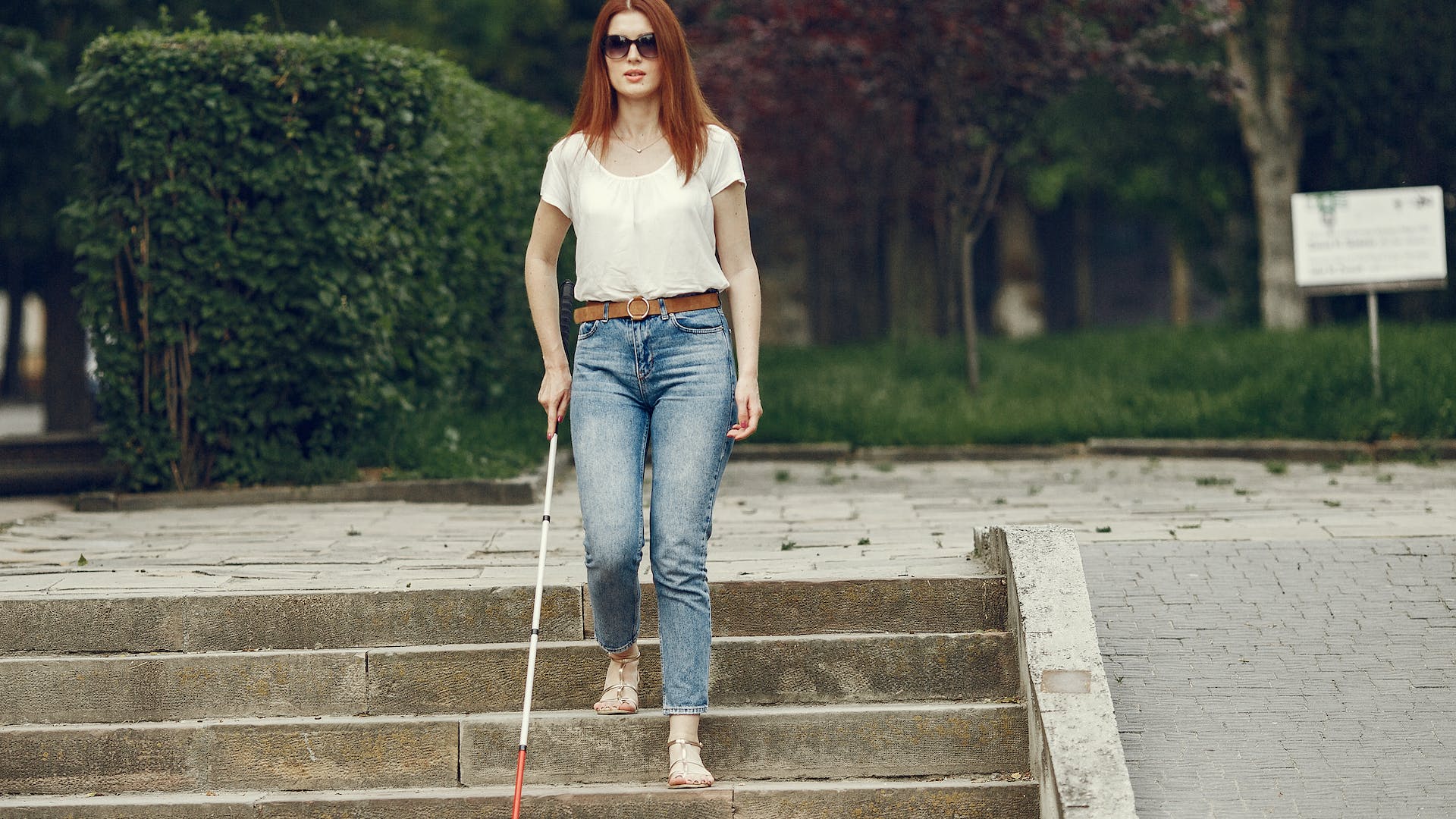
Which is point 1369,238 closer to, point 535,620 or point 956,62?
point 956,62

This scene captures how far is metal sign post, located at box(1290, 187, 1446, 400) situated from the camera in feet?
43.1

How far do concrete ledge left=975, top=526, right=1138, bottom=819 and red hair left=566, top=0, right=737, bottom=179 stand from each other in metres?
1.74

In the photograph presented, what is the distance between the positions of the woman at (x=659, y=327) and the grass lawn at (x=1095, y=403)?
5124 millimetres

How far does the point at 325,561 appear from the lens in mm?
6668

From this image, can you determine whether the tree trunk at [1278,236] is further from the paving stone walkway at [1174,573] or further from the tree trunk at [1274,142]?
the paving stone walkway at [1174,573]

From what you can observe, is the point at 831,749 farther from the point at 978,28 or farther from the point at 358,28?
the point at 358,28

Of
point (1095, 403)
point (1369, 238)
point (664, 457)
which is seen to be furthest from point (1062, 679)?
point (1369, 238)

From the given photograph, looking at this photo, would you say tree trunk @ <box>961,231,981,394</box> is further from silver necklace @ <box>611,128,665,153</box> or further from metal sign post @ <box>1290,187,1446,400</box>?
silver necklace @ <box>611,128,665,153</box>

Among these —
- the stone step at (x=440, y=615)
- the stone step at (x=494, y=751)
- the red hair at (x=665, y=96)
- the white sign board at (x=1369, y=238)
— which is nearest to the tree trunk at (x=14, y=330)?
the white sign board at (x=1369, y=238)

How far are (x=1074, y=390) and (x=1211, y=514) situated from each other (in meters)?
5.93

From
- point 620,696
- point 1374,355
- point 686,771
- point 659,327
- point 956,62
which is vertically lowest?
point 686,771

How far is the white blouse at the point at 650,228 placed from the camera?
4.79 metres

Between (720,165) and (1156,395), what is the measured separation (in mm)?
9382

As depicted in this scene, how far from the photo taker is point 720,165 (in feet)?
16.0
